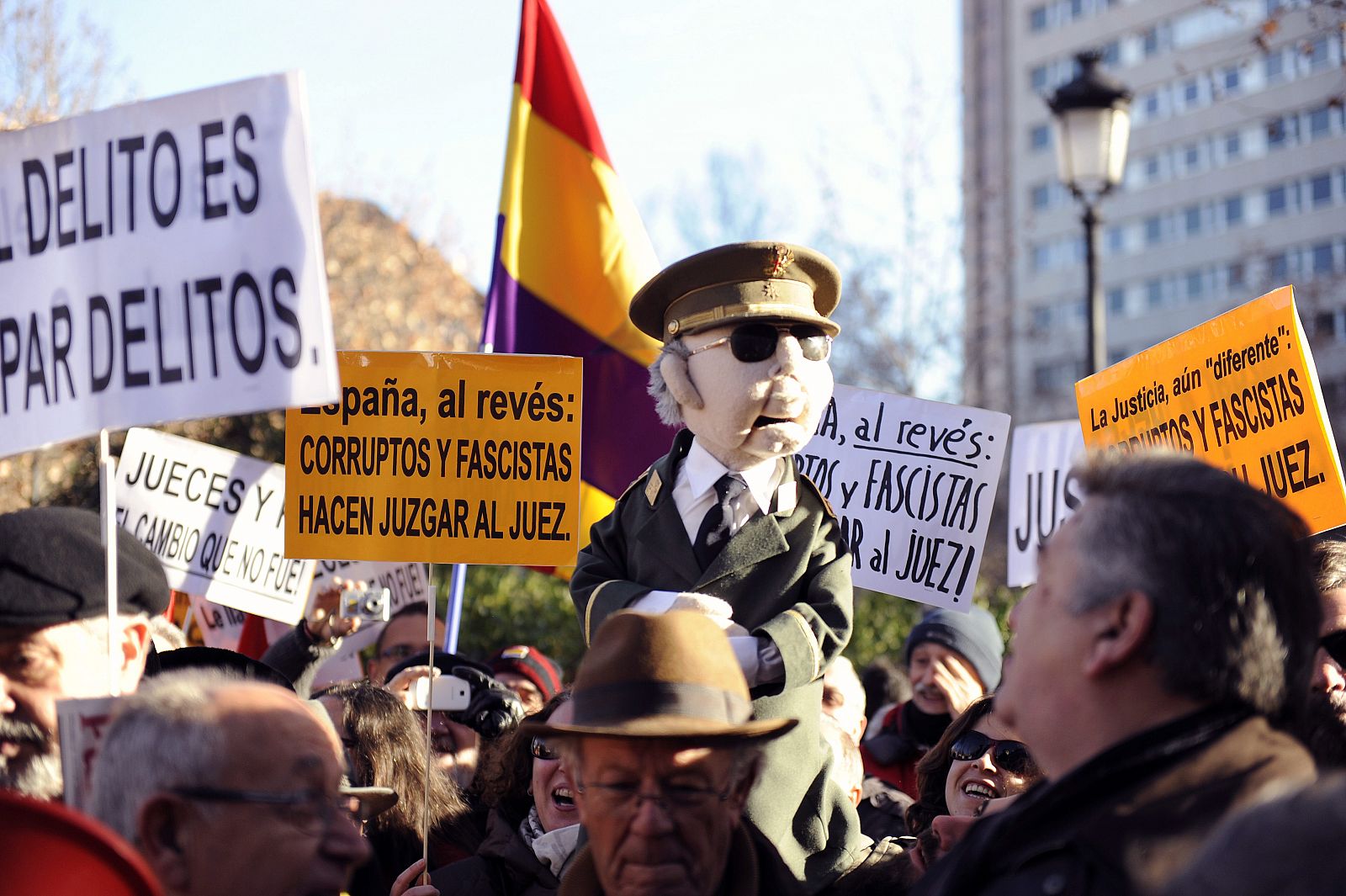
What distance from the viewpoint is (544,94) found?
→ 24.3ft

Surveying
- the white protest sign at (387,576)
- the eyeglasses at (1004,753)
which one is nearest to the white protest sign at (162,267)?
the eyeglasses at (1004,753)

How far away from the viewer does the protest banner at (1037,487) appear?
650 cm

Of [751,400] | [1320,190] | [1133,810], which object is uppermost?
[1320,190]

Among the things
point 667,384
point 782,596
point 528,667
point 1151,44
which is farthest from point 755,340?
point 1151,44

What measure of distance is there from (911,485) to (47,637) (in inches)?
144

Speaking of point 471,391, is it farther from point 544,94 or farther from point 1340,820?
point 1340,820

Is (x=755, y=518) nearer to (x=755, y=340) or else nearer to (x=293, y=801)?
(x=755, y=340)

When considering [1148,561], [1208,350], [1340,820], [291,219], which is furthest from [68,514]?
[1208,350]

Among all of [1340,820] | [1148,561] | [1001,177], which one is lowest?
[1340,820]

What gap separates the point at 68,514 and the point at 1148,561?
A: 2.19 m

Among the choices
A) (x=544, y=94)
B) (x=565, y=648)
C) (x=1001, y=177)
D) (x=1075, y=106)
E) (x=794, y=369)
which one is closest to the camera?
(x=794, y=369)

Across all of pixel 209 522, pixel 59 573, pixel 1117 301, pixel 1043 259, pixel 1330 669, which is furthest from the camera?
pixel 1043 259

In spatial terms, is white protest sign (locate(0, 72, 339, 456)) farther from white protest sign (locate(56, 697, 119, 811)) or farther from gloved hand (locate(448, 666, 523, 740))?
→ gloved hand (locate(448, 666, 523, 740))

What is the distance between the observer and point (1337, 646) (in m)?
4.01
